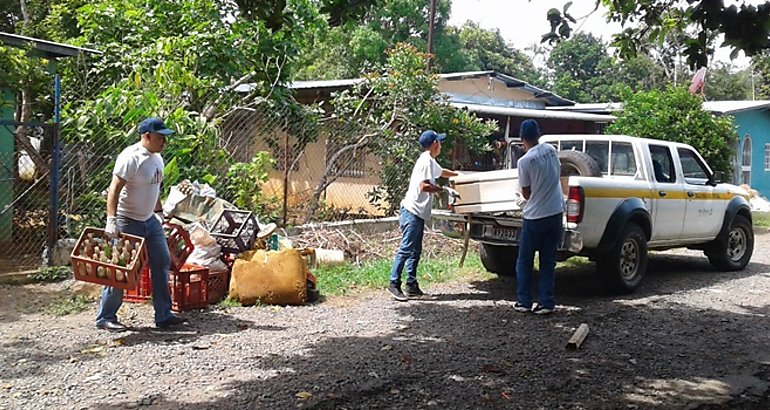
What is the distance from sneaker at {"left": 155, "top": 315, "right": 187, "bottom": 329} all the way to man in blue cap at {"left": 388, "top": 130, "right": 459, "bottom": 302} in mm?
2434

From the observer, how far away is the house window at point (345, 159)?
12.6 meters

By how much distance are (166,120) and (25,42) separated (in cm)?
196

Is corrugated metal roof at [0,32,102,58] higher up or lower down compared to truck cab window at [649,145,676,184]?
higher up

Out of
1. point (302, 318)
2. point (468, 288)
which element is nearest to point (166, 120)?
point (302, 318)

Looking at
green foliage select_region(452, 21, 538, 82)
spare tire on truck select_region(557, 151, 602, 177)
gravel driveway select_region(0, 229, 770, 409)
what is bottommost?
gravel driveway select_region(0, 229, 770, 409)

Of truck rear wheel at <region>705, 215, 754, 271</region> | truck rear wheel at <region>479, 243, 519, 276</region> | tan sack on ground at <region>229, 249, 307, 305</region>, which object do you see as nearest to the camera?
tan sack on ground at <region>229, 249, 307, 305</region>

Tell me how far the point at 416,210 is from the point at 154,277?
2819mm

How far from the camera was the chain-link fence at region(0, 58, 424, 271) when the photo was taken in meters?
8.89

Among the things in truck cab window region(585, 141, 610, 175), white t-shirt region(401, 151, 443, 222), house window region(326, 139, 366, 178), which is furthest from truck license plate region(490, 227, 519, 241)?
house window region(326, 139, 366, 178)

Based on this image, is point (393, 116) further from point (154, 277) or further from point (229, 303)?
point (154, 277)

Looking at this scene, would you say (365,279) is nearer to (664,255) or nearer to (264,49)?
(264,49)

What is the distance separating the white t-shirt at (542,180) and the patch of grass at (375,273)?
7.52 feet

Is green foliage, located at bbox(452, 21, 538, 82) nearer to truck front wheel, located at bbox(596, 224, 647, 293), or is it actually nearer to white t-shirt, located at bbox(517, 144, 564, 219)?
truck front wheel, located at bbox(596, 224, 647, 293)

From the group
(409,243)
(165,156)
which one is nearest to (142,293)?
(165,156)
